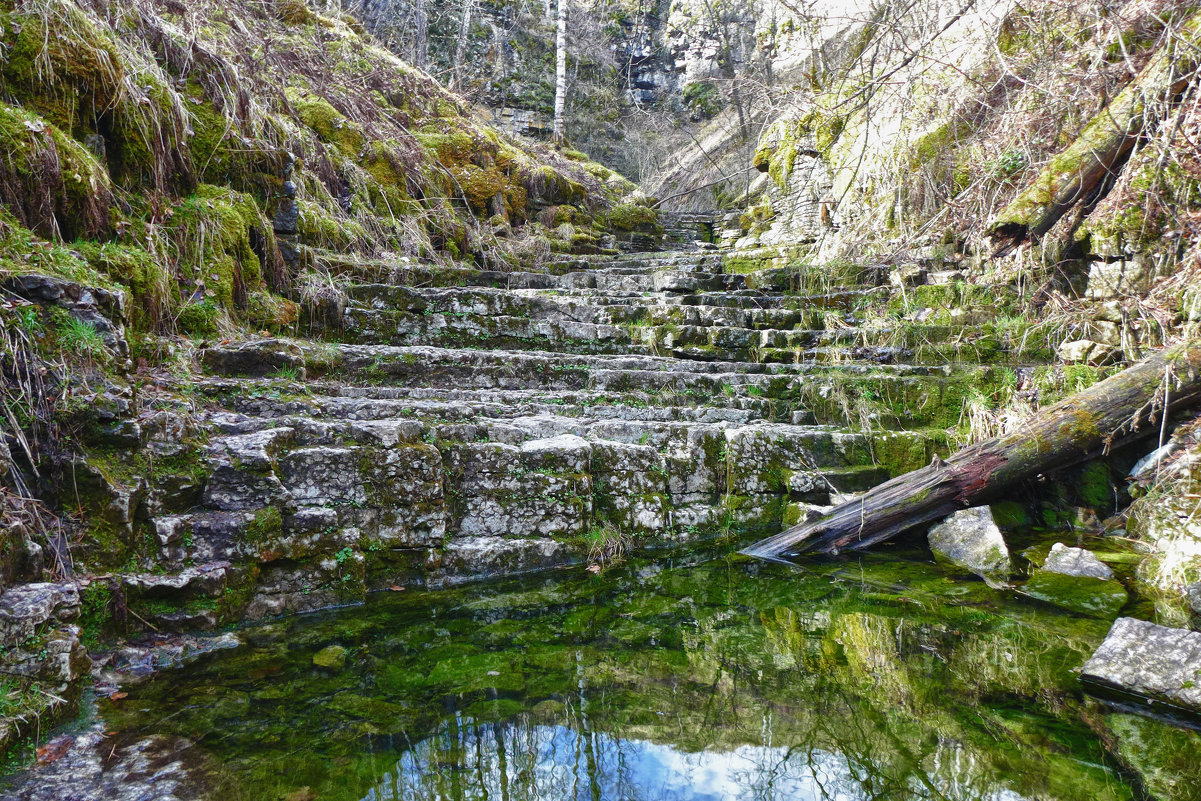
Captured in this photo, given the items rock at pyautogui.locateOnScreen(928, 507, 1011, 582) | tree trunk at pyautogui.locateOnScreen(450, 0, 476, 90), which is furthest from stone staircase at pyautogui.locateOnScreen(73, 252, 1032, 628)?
tree trunk at pyautogui.locateOnScreen(450, 0, 476, 90)

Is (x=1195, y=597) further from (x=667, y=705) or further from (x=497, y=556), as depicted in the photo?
(x=497, y=556)

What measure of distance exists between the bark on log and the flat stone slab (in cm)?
383

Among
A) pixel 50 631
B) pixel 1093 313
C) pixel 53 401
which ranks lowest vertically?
pixel 50 631

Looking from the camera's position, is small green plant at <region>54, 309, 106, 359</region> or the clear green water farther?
small green plant at <region>54, 309, 106, 359</region>

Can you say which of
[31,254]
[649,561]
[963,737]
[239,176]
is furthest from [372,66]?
[963,737]

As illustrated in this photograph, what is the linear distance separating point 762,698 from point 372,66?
1101 cm

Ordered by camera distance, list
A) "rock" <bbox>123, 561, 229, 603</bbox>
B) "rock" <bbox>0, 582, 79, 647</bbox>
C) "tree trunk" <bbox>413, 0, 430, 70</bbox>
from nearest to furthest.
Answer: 1. "rock" <bbox>0, 582, 79, 647</bbox>
2. "rock" <bbox>123, 561, 229, 603</bbox>
3. "tree trunk" <bbox>413, 0, 430, 70</bbox>

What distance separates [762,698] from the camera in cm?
219

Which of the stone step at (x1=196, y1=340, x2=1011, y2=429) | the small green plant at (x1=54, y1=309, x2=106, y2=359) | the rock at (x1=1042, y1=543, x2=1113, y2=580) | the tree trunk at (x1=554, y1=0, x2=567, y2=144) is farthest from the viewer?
the tree trunk at (x1=554, y1=0, x2=567, y2=144)

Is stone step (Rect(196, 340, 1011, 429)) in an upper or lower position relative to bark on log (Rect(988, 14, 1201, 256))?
lower

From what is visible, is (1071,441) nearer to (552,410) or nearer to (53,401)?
(552,410)

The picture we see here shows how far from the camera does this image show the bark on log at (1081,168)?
4.69 meters

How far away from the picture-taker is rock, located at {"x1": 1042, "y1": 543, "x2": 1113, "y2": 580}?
3.02m

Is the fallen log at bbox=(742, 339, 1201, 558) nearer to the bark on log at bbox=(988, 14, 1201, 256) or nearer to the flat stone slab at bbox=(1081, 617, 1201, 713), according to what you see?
the flat stone slab at bbox=(1081, 617, 1201, 713)
